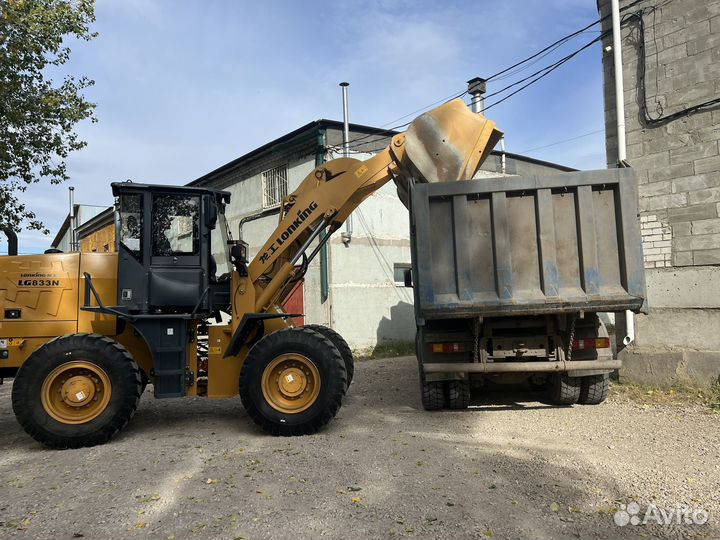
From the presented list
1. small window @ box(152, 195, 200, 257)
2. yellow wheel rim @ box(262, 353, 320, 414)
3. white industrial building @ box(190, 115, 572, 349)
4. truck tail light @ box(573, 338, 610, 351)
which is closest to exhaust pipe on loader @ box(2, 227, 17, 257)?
small window @ box(152, 195, 200, 257)

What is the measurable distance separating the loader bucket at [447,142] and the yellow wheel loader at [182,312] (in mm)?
13

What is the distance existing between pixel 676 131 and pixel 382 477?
21.3 feet

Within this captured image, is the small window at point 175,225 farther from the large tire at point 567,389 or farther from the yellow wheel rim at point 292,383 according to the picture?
the large tire at point 567,389

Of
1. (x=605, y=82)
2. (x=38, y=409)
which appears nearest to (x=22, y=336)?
(x=38, y=409)

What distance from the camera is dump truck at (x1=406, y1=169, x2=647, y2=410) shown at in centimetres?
586

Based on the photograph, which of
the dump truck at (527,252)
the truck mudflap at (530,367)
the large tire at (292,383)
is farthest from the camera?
the truck mudflap at (530,367)

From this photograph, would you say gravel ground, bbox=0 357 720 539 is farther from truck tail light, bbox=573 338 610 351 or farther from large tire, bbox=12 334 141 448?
truck tail light, bbox=573 338 610 351

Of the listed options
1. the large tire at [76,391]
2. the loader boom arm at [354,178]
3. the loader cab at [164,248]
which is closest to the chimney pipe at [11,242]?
the loader cab at [164,248]

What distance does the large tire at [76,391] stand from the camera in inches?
211

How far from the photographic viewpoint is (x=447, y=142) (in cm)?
609

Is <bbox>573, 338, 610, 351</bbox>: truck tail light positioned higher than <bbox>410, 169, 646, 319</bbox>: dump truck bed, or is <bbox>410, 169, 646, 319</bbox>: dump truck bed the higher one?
<bbox>410, 169, 646, 319</bbox>: dump truck bed

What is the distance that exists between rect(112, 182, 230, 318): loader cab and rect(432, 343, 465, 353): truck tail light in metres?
2.72

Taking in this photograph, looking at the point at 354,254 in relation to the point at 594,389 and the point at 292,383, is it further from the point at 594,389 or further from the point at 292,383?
the point at 292,383

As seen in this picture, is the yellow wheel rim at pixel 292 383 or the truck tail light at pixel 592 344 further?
the truck tail light at pixel 592 344
